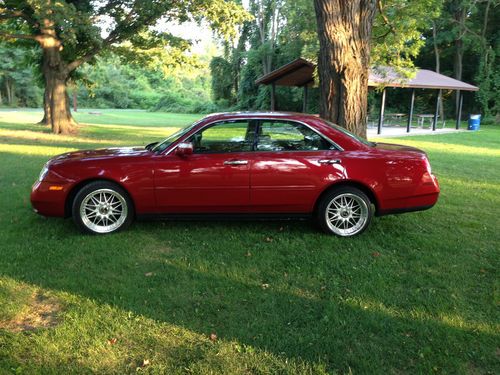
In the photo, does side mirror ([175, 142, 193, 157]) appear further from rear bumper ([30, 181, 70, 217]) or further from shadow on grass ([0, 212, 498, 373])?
rear bumper ([30, 181, 70, 217])

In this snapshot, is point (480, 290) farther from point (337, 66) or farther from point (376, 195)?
point (337, 66)

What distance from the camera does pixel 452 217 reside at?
649cm

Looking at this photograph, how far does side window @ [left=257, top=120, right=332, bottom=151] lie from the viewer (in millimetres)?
5473

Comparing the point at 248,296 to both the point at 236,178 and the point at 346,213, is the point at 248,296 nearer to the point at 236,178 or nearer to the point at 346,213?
the point at 236,178

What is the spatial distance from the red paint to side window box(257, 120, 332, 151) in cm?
10

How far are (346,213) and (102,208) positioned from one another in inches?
118

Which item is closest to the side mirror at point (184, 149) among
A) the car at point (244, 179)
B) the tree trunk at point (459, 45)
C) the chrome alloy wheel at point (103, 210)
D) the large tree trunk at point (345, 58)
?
the car at point (244, 179)

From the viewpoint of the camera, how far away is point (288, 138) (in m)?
5.50

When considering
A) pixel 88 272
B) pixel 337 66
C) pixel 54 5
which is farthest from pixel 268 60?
pixel 88 272

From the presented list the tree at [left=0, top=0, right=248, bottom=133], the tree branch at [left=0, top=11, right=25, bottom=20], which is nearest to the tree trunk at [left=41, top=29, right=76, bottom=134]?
the tree at [left=0, top=0, right=248, bottom=133]

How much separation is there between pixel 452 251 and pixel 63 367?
4.19 meters

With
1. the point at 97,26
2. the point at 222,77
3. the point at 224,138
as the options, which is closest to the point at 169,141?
the point at 224,138

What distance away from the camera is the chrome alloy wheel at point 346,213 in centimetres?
543

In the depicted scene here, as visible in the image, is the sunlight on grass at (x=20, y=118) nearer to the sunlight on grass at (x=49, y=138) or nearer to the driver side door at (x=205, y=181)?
the sunlight on grass at (x=49, y=138)
